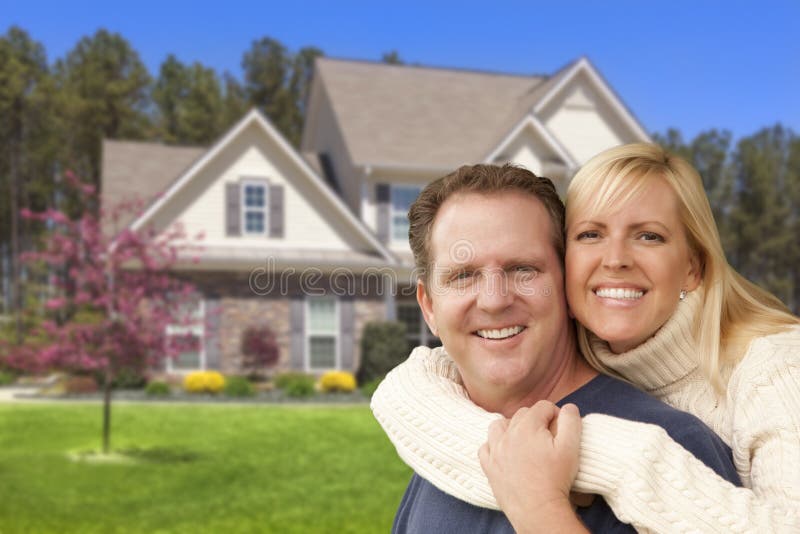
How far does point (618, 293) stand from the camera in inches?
93.5

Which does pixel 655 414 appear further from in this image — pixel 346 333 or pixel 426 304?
pixel 346 333

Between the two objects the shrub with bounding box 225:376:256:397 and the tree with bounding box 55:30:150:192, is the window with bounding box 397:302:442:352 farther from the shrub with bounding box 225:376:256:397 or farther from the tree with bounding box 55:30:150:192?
the tree with bounding box 55:30:150:192

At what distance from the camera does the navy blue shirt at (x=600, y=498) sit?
6.60 feet

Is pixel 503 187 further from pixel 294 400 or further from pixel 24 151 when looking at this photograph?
pixel 24 151

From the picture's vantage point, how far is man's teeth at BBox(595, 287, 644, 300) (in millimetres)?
2371

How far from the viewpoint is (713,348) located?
2.37 m

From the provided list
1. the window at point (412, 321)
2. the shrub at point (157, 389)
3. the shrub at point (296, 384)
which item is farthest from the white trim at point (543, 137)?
the shrub at point (157, 389)

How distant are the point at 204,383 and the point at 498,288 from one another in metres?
18.6

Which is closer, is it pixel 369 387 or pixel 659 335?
pixel 659 335

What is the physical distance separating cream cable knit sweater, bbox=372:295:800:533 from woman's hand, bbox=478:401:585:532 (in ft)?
0.19

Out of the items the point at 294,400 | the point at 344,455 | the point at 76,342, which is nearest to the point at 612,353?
the point at 344,455

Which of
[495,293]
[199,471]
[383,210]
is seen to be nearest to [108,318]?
[199,471]

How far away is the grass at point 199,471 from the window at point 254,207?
20.1 feet

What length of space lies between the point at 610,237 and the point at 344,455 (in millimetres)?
10792
